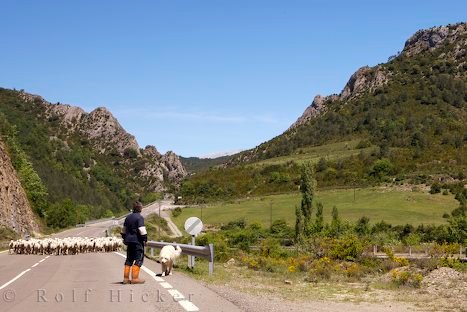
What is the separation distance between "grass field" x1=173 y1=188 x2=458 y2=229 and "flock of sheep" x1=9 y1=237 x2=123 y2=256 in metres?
73.0

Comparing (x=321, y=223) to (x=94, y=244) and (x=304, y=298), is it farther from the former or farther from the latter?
(x=304, y=298)

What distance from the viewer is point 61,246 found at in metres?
30.4

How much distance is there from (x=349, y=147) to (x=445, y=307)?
619 ft

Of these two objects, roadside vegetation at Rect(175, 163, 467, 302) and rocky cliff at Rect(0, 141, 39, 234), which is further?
rocky cliff at Rect(0, 141, 39, 234)

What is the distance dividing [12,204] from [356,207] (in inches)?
2871

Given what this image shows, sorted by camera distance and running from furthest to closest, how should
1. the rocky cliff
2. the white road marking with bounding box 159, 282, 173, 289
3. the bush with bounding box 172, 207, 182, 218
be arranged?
the bush with bounding box 172, 207, 182, 218 < the rocky cliff < the white road marking with bounding box 159, 282, 173, 289

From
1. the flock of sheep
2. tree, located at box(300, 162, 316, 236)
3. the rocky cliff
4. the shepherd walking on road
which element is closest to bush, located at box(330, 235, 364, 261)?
the flock of sheep

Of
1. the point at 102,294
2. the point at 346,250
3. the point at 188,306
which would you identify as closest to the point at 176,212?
the point at 346,250

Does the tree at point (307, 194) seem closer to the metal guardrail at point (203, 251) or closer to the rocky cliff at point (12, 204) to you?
the rocky cliff at point (12, 204)

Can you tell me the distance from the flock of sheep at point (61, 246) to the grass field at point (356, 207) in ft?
240

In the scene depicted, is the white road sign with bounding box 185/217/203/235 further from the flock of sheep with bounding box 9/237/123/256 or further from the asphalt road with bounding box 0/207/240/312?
the flock of sheep with bounding box 9/237/123/256

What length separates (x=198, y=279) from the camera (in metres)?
15.4

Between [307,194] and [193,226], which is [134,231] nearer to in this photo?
[193,226]

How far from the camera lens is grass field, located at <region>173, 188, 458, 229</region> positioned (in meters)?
104
